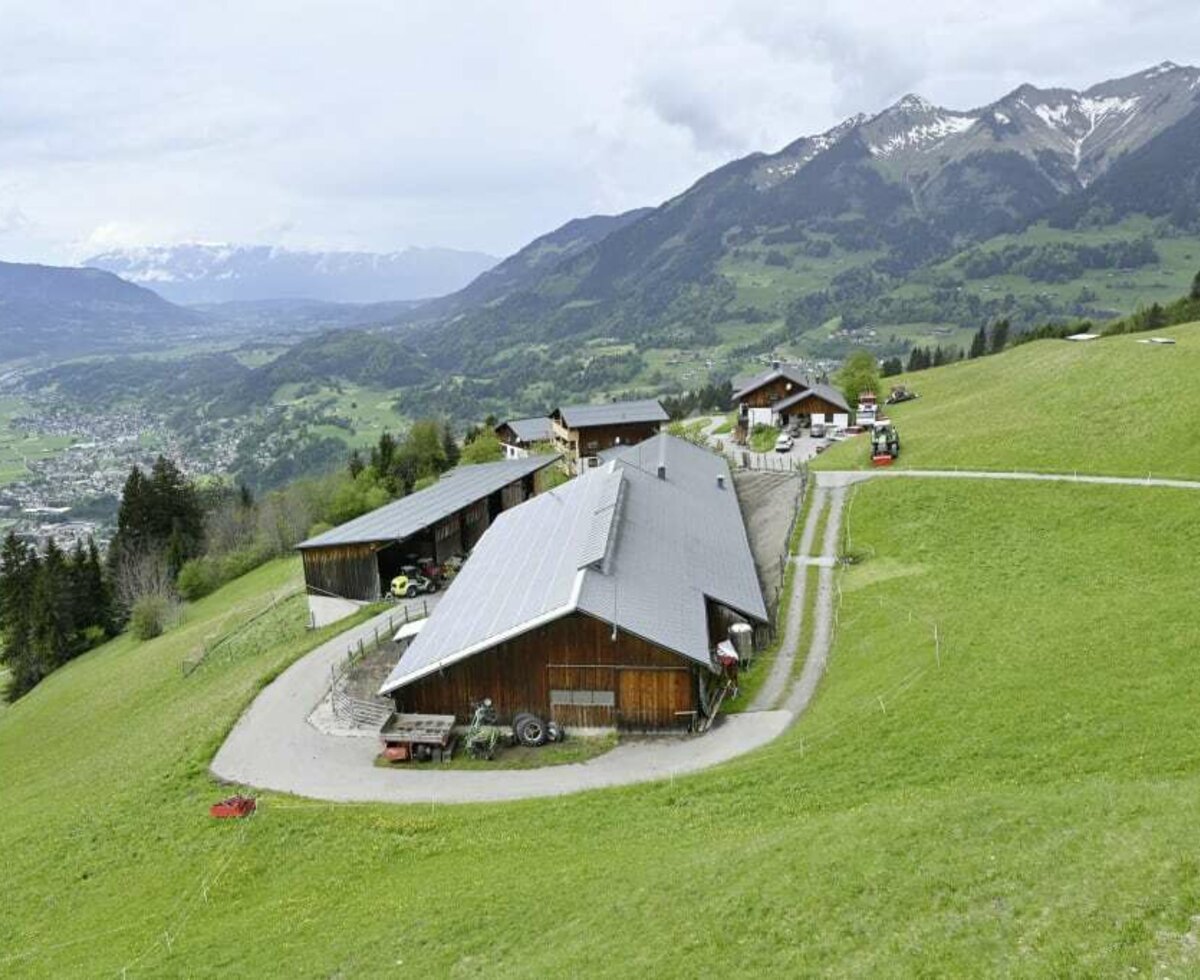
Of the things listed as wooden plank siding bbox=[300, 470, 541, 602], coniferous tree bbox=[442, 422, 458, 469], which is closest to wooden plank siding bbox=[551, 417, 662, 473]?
coniferous tree bbox=[442, 422, 458, 469]

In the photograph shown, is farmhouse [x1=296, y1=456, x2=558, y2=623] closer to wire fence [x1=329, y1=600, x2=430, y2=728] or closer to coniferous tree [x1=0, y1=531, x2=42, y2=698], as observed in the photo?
wire fence [x1=329, y1=600, x2=430, y2=728]

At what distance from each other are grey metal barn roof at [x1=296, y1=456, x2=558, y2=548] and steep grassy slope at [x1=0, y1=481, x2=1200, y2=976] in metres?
18.4

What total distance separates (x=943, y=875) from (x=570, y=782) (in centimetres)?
1602

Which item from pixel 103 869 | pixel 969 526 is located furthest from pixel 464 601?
pixel 969 526

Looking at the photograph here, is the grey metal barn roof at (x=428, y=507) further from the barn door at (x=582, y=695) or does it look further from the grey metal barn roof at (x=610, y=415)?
the barn door at (x=582, y=695)

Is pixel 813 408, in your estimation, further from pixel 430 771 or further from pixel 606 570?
pixel 430 771

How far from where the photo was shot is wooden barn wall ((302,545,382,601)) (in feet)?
194

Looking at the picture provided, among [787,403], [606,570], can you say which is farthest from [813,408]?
[606,570]

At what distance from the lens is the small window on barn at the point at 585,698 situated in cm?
3547

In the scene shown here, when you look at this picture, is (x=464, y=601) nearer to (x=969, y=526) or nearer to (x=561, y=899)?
(x=561, y=899)

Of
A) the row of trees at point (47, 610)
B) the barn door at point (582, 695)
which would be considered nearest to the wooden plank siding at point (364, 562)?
the barn door at point (582, 695)

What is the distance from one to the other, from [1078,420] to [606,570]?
143 feet

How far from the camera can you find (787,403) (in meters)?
97.0

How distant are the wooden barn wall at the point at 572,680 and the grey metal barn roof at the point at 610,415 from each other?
227 ft
